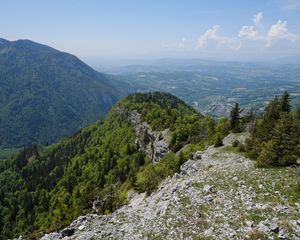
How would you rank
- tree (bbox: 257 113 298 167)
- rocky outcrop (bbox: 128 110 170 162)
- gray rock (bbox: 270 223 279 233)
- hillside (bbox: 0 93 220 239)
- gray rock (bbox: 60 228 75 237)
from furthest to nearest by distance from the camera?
rocky outcrop (bbox: 128 110 170 162) → hillside (bbox: 0 93 220 239) → tree (bbox: 257 113 298 167) → gray rock (bbox: 60 228 75 237) → gray rock (bbox: 270 223 279 233)

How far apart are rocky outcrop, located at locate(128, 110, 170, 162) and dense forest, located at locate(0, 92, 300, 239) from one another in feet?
5.29

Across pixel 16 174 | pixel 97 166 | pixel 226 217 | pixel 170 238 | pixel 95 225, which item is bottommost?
pixel 16 174

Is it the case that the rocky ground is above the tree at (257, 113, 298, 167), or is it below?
below

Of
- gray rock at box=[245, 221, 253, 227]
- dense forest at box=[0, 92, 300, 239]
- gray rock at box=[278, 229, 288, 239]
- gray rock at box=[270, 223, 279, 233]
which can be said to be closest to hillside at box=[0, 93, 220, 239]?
dense forest at box=[0, 92, 300, 239]

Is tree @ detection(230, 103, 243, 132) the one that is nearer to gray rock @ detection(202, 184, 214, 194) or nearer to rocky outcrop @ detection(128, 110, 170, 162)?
rocky outcrop @ detection(128, 110, 170, 162)

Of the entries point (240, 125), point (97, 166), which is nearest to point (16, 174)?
point (97, 166)

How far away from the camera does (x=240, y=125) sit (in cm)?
7312

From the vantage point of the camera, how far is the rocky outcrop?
90.7 metres

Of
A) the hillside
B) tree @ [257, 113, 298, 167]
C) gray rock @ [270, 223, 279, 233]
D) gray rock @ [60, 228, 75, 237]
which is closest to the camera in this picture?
gray rock @ [270, 223, 279, 233]

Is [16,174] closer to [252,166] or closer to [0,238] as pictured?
[0,238]

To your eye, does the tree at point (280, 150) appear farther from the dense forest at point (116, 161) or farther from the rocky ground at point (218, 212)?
the rocky ground at point (218, 212)

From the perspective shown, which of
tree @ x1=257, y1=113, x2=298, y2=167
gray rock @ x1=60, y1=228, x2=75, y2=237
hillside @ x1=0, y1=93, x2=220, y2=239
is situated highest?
tree @ x1=257, y1=113, x2=298, y2=167

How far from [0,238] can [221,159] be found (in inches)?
4634

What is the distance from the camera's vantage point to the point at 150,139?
355 ft
